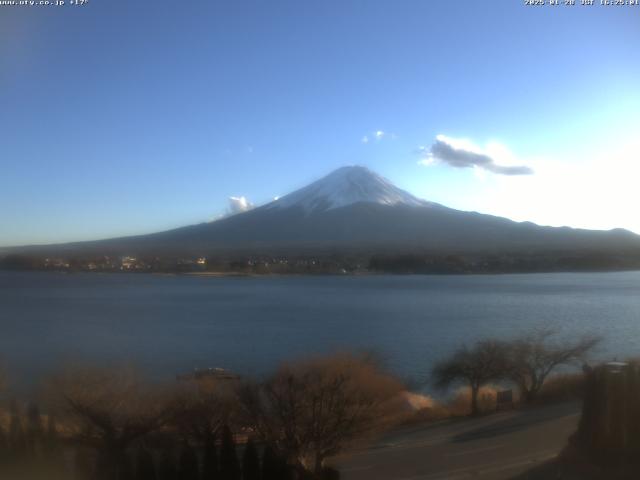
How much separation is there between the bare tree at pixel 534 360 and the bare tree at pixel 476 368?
0.15m

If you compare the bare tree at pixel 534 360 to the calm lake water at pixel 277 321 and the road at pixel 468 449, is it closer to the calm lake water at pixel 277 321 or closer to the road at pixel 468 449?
the road at pixel 468 449

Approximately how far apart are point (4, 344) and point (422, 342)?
837 centimetres

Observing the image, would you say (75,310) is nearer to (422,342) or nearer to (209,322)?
(209,322)

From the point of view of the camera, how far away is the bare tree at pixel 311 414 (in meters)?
4.72

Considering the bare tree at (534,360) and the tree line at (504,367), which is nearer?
the tree line at (504,367)

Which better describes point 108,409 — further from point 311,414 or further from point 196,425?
point 311,414

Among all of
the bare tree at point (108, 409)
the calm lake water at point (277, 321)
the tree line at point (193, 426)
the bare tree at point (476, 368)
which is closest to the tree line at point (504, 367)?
the bare tree at point (476, 368)

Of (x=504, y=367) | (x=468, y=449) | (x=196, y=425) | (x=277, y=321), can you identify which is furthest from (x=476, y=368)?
(x=277, y=321)

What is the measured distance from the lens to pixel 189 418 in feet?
17.9

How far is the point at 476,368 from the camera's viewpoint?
8047mm

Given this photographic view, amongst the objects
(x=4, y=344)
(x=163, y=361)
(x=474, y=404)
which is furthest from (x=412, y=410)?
(x=4, y=344)

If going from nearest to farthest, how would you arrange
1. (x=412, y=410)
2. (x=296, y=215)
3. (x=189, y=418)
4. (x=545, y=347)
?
(x=189, y=418) → (x=412, y=410) → (x=545, y=347) → (x=296, y=215)

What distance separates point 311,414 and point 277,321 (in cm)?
1303

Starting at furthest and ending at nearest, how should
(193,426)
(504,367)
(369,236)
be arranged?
(369,236), (504,367), (193,426)
